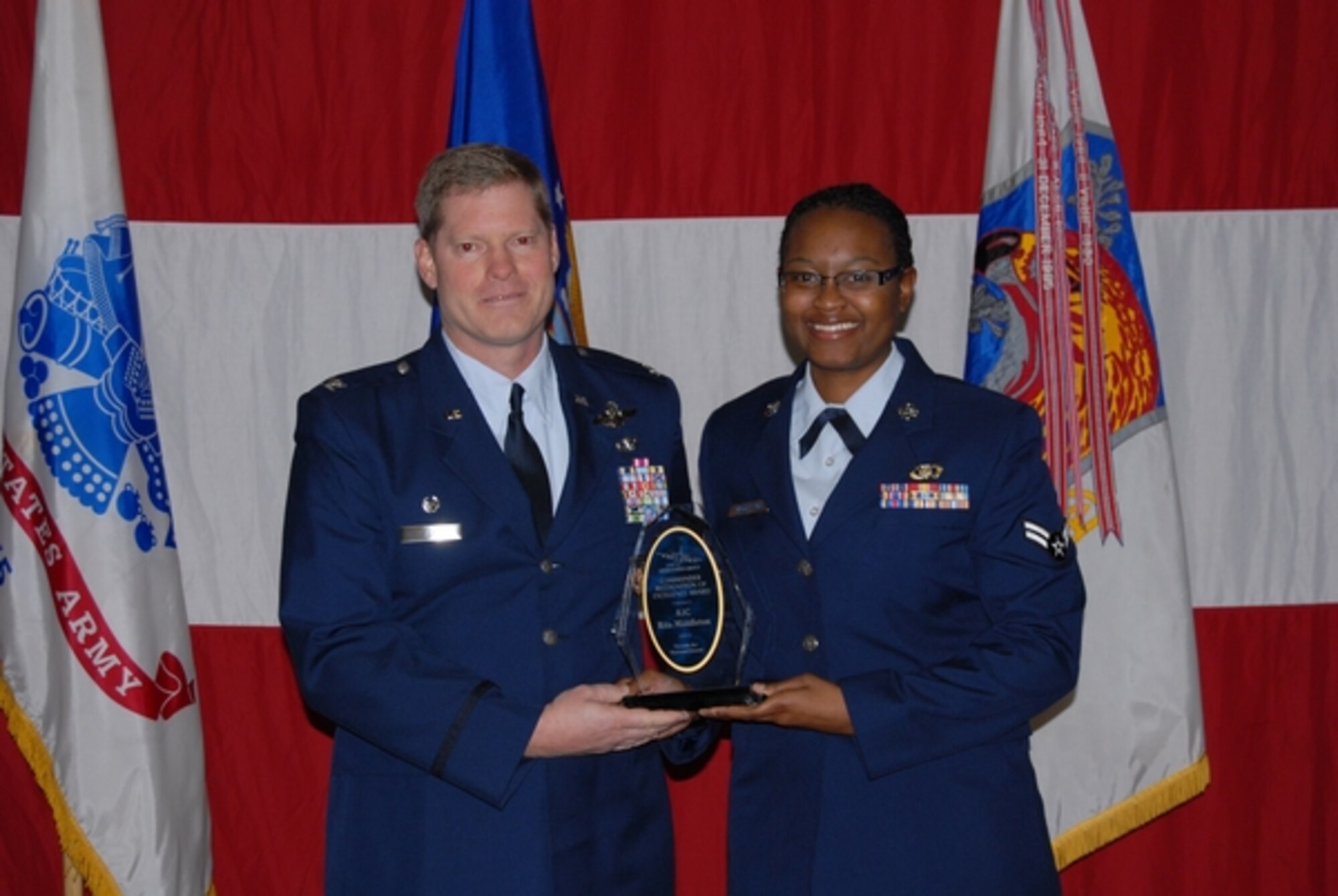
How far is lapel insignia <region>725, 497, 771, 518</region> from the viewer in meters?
2.07

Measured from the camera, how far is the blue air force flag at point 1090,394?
2850mm

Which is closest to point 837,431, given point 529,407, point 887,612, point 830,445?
point 830,445

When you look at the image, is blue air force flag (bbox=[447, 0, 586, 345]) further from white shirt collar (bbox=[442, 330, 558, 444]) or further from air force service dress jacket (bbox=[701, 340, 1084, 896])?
air force service dress jacket (bbox=[701, 340, 1084, 896])

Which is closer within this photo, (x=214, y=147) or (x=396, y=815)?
(x=396, y=815)

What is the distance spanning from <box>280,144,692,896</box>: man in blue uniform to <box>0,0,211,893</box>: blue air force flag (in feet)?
3.33

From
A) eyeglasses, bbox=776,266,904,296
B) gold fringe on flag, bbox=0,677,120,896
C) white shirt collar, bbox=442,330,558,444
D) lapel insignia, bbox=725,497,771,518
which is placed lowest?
gold fringe on flag, bbox=0,677,120,896

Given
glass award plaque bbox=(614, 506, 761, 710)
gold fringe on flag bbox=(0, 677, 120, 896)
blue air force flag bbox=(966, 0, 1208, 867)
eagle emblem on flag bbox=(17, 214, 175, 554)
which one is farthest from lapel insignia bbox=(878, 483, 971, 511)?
gold fringe on flag bbox=(0, 677, 120, 896)

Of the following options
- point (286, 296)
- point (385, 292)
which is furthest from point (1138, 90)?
point (286, 296)

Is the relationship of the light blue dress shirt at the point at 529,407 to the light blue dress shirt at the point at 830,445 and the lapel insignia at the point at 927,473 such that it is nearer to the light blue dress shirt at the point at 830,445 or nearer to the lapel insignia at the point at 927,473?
the light blue dress shirt at the point at 830,445

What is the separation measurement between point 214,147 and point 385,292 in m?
0.53

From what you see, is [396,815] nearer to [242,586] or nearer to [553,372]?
[553,372]

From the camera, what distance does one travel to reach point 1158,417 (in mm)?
2988

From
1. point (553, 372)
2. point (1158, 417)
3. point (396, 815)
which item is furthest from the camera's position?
point (1158, 417)

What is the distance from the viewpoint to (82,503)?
2795 millimetres
